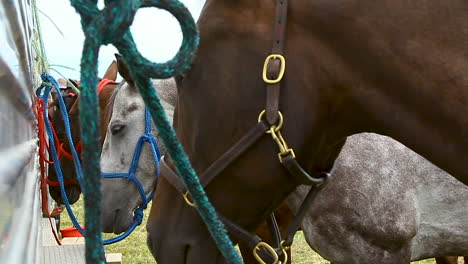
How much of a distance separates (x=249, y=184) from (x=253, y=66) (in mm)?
345

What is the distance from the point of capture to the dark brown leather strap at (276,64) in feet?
5.45

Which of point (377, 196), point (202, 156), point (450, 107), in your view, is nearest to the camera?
point (450, 107)

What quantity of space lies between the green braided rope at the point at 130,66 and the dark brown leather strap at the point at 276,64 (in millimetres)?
648

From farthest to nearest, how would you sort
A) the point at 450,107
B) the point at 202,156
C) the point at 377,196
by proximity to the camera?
the point at 377,196 → the point at 202,156 → the point at 450,107

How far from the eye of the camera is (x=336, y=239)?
315 cm

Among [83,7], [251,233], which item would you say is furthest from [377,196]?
[83,7]

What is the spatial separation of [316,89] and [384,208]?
1.59 m

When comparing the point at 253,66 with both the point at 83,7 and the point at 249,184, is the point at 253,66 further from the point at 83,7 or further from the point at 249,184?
the point at 83,7

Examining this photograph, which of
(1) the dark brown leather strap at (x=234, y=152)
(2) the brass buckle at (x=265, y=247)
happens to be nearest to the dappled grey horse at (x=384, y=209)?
(2) the brass buckle at (x=265, y=247)

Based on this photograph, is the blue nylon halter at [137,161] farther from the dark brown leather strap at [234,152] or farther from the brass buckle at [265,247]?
the dark brown leather strap at [234,152]

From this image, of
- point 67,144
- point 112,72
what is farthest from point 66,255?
point 67,144

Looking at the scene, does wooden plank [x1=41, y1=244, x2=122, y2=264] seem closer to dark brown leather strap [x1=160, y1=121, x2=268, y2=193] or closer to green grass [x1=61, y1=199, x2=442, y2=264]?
green grass [x1=61, y1=199, x2=442, y2=264]

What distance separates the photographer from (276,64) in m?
1.66

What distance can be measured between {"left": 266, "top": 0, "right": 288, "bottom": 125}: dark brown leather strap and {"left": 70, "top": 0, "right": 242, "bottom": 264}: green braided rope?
648 mm
